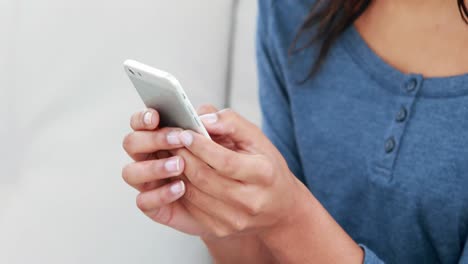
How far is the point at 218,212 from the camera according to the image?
607 millimetres

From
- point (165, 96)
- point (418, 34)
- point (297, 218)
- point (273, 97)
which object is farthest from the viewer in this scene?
point (273, 97)

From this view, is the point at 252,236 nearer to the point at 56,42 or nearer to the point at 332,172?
the point at 332,172

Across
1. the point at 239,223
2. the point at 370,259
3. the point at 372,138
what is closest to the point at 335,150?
the point at 372,138

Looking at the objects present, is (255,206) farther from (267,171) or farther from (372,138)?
(372,138)

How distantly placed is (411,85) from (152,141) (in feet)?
1.05

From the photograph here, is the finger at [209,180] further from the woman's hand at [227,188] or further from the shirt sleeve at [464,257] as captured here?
the shirt sleeve at [464,257]

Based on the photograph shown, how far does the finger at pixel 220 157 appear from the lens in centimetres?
56

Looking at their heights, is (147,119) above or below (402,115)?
above

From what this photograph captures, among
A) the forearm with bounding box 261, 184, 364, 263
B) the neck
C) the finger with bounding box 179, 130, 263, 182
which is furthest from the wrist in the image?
the neck

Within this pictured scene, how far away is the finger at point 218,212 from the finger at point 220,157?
44 millimetres

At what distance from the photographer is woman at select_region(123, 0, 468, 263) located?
1.98 ft

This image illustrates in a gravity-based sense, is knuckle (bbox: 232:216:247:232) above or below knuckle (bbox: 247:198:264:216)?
below

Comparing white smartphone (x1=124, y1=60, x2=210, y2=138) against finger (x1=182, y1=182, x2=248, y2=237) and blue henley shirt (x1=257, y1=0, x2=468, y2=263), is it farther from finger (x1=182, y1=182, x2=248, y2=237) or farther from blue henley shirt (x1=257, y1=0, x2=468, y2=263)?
blue henley shirt (x1=257, y1=0, x2=468, y2=263)

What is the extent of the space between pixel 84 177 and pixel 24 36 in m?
0.19
